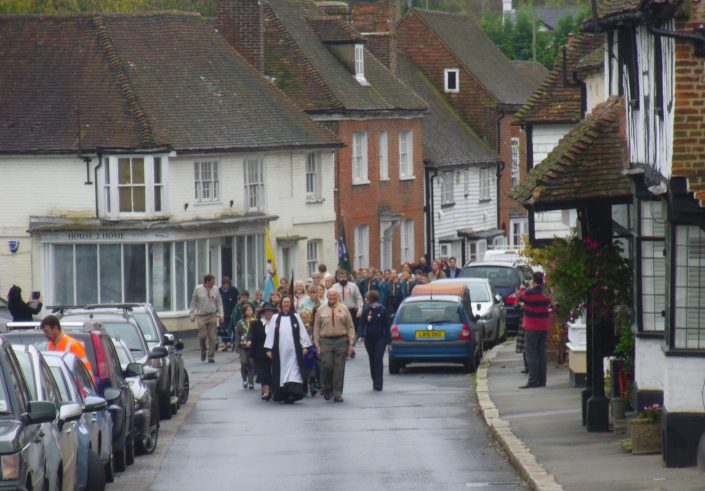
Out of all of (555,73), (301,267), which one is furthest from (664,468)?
(301,267)

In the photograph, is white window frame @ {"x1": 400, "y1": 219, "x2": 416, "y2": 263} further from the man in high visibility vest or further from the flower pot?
the man in high visibility vest

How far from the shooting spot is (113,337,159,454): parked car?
19688 millimetres

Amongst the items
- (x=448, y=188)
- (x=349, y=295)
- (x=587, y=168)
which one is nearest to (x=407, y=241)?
(x=448, y=188)

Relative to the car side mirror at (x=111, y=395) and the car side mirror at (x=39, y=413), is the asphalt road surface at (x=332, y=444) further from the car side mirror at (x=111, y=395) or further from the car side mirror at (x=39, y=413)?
the car side mirror at (x=39, y=413)

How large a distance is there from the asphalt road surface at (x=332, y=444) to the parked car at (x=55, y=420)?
334 cm

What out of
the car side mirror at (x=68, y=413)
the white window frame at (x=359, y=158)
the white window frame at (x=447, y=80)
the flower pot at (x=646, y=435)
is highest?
the white window frame at (x=447, y=80)

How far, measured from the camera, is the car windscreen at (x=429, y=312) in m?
32.0

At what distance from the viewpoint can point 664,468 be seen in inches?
643

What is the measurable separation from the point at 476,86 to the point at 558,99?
30.8m

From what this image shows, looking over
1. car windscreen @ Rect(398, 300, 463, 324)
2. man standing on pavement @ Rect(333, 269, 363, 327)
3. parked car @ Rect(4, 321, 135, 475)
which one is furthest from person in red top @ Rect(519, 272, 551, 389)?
parked car @ Rect(4, 321, 135, 475)

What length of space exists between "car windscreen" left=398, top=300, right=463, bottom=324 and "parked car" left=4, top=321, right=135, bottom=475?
44.4ft

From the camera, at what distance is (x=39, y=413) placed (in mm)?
11883

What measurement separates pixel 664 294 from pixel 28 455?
869cm

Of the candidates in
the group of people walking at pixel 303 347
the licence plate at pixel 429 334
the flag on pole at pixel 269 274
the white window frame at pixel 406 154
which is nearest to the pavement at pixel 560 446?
the group of people walking at pixel 303 347
